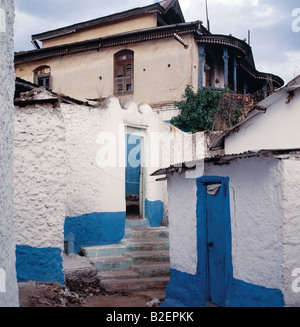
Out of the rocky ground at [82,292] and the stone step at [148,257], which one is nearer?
the rocky ground at [82,292]

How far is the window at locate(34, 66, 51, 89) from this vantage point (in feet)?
63.6

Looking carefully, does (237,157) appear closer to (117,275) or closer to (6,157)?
(6,157)

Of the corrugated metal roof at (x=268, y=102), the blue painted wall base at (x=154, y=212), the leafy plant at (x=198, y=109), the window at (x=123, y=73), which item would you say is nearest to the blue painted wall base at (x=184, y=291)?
the blue painted wall base at (x=154, y=212)

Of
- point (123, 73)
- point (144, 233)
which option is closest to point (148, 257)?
point (144, 233)

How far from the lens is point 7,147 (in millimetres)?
3305

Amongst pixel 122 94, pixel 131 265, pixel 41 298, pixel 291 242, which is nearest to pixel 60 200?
pixel 41 298

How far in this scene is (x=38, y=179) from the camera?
668 cm

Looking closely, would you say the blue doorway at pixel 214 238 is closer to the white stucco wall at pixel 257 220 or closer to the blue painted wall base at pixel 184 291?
the blue painted wall base at pixel 184 291

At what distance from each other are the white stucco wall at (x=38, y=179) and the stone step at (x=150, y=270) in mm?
2524

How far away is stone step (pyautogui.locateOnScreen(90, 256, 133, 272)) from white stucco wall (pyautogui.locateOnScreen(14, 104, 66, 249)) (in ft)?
7.11

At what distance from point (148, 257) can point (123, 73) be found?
33.3 ft

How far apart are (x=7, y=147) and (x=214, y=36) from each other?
47.5 ft

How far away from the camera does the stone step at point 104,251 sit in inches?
358
